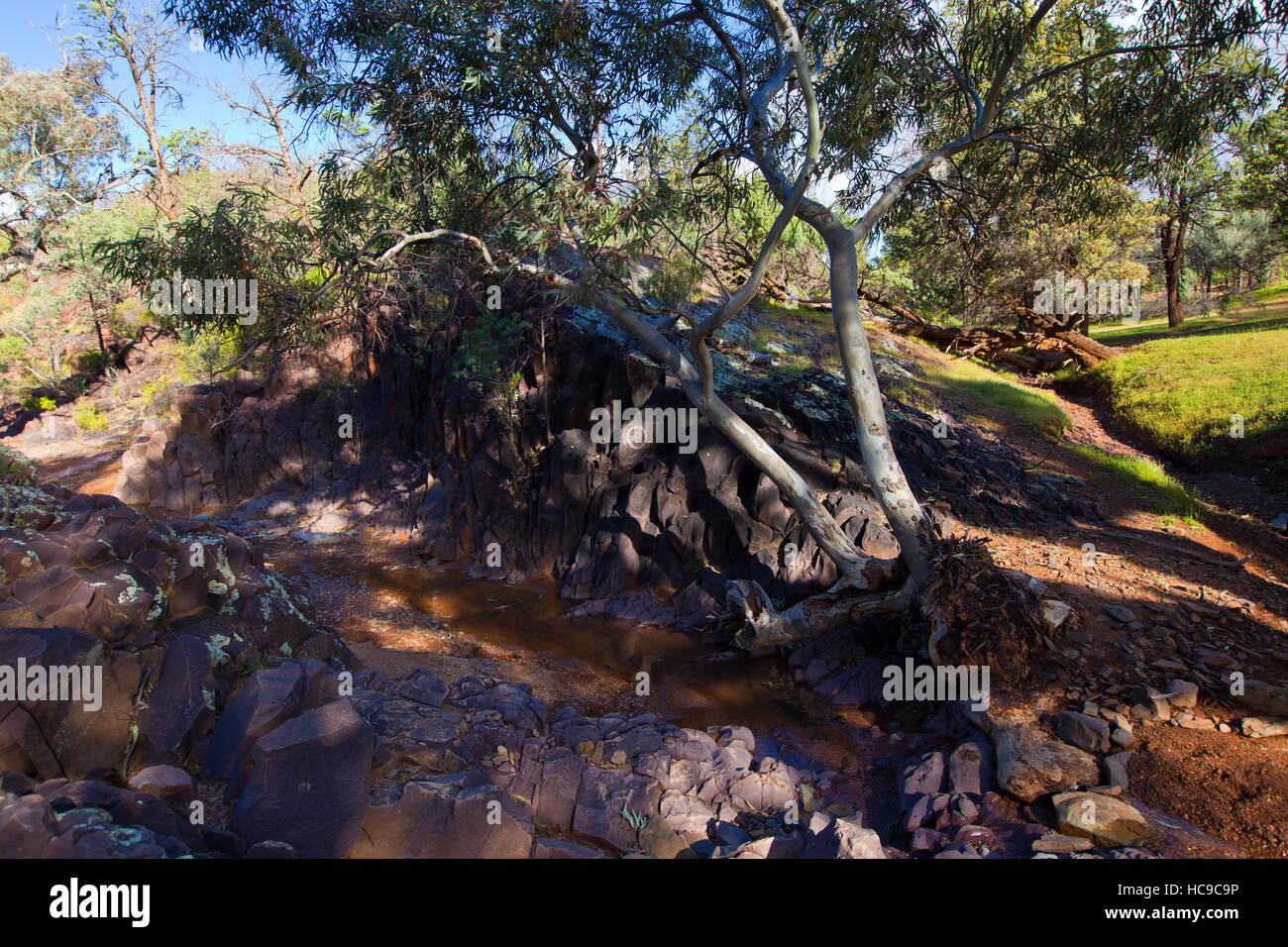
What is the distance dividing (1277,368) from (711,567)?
43.6 ft

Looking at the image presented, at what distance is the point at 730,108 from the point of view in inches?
372

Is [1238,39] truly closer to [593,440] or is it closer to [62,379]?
[593,440]

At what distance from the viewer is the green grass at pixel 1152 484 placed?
996 centimetres

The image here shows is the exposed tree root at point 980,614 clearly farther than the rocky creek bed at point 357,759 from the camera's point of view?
Yes

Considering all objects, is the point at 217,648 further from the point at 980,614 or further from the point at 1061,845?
the point at 980,614

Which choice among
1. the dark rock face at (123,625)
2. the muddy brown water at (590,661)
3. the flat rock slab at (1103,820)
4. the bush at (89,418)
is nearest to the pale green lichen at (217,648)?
the dark rock face at (123,625)

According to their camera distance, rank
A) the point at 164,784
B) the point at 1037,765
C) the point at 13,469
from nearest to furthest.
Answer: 1. the point at 164,784
2. the point at 1037,765
3. the point at 13,469

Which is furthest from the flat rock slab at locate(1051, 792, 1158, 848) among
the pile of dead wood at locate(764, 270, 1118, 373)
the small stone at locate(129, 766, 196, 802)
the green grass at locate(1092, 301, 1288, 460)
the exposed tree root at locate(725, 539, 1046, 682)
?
the pile of dead wood at locate(764, 270, 1118, 373)

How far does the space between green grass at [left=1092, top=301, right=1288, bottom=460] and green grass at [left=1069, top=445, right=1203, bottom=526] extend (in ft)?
3.80

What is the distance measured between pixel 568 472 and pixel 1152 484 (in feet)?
31.0

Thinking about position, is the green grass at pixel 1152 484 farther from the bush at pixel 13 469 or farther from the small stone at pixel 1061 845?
the bush at pixel 13 469

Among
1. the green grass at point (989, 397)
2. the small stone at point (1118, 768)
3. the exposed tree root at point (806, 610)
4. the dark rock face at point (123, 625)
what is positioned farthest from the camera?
the green grass at point (989, 397)

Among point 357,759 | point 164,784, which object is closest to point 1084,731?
point 357,759

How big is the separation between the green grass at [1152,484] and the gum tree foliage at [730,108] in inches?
195
